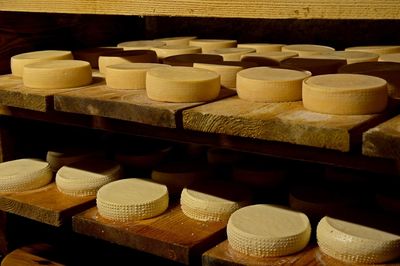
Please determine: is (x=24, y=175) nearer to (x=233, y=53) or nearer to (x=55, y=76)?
(x=55, y=76)

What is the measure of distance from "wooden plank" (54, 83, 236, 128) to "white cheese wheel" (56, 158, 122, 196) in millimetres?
319

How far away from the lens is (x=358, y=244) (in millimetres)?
1406

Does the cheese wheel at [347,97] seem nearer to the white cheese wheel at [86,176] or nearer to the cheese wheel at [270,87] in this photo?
the cheese wheel at [270,87]

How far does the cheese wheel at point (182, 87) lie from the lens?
156cm

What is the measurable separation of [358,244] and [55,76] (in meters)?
1.01

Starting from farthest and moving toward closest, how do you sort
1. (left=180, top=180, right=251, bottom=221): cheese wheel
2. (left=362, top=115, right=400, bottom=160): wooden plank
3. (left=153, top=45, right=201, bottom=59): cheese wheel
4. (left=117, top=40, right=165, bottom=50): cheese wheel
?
(left=117, top=40, right=165, bottom=50): cheese wheel, (left=153, top=45, right=201, bottom=59): cheese wheel, (left=180, top=180, right=251, bottom=221): cheese wheel, (left=362, top=115, right=400, bottom=160): wooden plank

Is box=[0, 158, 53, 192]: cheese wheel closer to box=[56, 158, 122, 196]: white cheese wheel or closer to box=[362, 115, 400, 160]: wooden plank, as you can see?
box=[56, 158, 122, 196]: white cheese wheel

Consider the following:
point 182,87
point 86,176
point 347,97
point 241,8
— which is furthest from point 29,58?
point 347,97

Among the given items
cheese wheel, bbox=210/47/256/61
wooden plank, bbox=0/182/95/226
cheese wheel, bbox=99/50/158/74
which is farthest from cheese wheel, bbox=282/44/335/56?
wooden plank, bbox=0/182/95/226

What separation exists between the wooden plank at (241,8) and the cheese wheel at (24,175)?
22.5 inches

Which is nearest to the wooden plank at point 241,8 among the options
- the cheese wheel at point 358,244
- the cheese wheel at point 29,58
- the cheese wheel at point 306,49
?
the cheese wheel at point 29,58

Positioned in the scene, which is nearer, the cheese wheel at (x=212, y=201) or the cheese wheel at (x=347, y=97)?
Result: the cheese wheel at (x=347, y=97)

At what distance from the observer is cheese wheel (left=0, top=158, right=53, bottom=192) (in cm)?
201

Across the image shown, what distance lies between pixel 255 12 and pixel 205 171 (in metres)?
0.77
